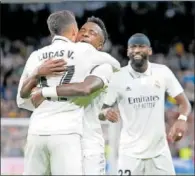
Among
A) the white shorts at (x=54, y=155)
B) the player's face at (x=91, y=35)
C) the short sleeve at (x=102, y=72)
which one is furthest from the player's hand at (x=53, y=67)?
the player's face at (x=91, y=35)

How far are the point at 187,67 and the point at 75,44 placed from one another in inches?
406

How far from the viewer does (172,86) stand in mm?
8281

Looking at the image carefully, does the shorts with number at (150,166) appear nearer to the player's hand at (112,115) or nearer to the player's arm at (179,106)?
the player's arm at (179,106)

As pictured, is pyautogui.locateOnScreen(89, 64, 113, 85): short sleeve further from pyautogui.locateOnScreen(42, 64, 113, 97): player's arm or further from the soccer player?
the soccer player

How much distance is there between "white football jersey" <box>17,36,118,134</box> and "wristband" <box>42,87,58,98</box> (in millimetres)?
111

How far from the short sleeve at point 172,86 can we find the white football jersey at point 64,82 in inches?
105

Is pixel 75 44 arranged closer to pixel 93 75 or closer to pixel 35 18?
pixel 93 75

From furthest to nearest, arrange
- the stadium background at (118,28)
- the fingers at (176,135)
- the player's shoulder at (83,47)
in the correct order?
1. the stadium background at (118,28)
2. the fingers at (176,135)
3. the player's shoulder at (83,47)

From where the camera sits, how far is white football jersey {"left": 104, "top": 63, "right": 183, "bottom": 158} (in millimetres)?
8156

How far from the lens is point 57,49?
5609 mm

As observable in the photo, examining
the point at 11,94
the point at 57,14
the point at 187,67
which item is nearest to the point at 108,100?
the point at 57,14

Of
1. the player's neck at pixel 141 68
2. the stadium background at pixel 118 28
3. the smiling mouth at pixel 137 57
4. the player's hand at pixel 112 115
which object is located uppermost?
the stadium background at pixel 118 28

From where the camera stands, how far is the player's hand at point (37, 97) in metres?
5.54

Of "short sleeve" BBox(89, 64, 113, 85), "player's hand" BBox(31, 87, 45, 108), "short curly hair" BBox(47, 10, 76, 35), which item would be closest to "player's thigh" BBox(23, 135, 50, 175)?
"player's hand" BBox(31, 87, 45, 108)
